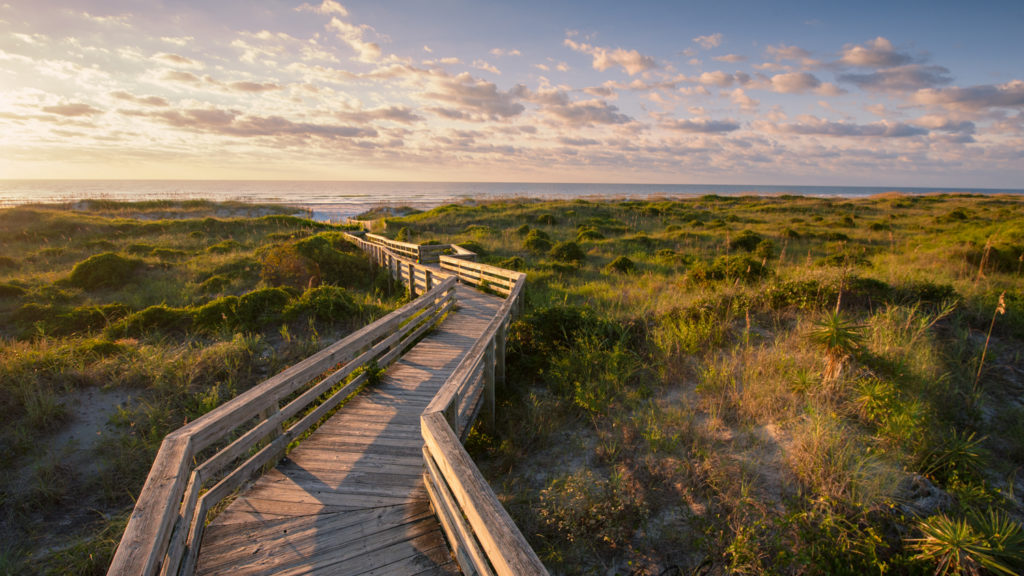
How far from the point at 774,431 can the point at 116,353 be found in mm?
11608

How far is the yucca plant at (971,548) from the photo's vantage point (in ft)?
9.69

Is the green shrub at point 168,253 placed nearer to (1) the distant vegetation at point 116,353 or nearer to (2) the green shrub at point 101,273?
(1) the distant vegetation at point 116,353

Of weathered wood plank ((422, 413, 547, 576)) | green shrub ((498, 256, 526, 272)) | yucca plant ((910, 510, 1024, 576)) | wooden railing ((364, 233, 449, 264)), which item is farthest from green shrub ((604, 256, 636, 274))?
weathered wood plank ((422, 413, 547, 576))

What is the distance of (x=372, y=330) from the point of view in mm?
6059

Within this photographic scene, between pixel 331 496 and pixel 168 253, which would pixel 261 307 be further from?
pixel 168 253

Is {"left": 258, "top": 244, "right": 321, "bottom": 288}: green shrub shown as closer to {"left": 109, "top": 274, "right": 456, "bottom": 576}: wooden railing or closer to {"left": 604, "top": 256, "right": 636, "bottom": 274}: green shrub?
{"left": 109, "top": 274, "right": 456, "bottom": 576}: wooden railing

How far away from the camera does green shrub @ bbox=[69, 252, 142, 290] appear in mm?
14352

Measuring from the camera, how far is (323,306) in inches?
435

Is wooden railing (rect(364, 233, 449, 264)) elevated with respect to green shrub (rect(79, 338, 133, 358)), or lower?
elevated

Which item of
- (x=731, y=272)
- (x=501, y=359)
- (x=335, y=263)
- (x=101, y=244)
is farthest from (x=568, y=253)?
(x=101, y=244)

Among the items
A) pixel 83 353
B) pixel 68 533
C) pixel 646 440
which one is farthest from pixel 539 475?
pixel 83 353

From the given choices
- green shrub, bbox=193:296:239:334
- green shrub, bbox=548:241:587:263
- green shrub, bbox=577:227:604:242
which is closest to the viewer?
green shrub, bbox=193:296:239:334

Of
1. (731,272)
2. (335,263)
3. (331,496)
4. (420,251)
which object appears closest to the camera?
(331,496)

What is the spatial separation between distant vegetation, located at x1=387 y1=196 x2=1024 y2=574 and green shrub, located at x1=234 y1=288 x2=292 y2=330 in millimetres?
6642
